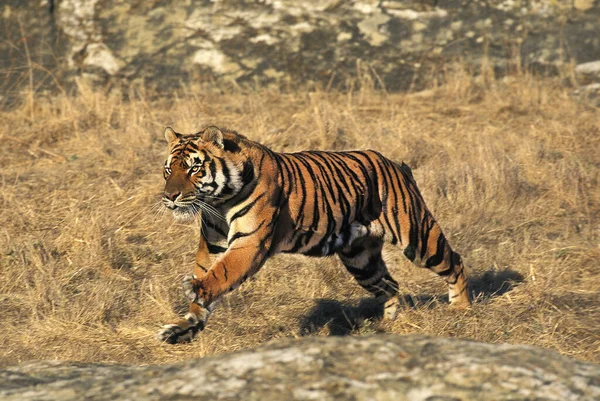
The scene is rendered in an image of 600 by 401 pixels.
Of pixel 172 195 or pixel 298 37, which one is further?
pixel 298 37

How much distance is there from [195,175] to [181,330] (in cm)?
81

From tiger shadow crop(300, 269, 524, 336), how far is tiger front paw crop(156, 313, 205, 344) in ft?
3.34

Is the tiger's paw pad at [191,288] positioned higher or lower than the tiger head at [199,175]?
lower

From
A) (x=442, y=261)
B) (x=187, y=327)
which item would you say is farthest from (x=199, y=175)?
(x=442, y=261)

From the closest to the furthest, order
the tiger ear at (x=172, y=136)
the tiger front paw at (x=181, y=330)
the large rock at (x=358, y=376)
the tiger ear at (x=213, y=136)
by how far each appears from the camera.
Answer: the large rock at (x=358, y=376) → the tiger front paw at (x=181, y=330) → the tiger ear at (x=213, y=136) → the tiger ear at (x=172, y=136)

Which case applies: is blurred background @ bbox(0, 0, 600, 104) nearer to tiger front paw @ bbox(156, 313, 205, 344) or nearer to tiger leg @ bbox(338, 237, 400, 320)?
tiger leg @ bbox(338, 237, 400, 320)

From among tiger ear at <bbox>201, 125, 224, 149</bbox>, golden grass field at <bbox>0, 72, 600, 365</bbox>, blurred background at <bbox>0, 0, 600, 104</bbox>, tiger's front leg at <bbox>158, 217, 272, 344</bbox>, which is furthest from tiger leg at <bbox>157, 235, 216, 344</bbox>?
blurred background at <bbox>0, 0, 600, 104</bbox>

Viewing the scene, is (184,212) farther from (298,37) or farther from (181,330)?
(298,37)

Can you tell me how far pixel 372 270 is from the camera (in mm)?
6312

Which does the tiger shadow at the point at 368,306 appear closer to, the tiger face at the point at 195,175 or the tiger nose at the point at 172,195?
the tiger face at the point at 195,175

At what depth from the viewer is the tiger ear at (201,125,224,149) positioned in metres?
5.15

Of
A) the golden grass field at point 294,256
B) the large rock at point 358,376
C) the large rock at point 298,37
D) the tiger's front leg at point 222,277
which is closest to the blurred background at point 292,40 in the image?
the large rock at point 298,37

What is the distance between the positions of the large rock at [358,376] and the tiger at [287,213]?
1.69 m

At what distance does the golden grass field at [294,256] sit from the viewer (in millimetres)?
5824
